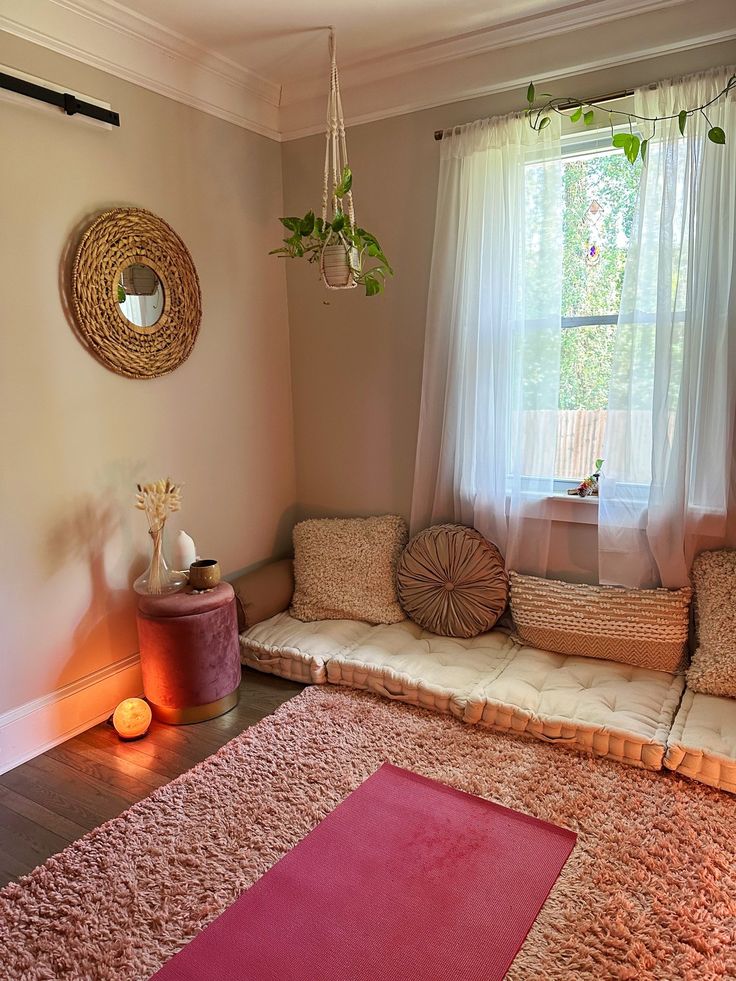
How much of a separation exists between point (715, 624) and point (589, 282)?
1400mm

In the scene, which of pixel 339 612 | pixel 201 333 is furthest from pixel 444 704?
pixel 201 333

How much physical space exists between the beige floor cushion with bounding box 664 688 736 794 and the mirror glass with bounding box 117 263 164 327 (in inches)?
96.3

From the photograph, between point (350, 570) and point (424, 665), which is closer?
point (424, 665)

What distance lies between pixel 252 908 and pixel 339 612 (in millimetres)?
1533

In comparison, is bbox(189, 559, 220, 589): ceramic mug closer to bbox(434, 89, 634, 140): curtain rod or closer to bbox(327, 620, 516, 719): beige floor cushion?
bbox(327, 620, 516, 719): beige floor cushion

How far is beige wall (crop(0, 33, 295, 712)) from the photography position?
7.68ft

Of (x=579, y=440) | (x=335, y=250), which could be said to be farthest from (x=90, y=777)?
(x=579, y=440)

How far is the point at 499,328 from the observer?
2.81 m

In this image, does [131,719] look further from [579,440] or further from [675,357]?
[675,357]

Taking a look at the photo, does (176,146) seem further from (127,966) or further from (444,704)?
(127,966)

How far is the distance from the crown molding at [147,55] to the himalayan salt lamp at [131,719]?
2.33 meters

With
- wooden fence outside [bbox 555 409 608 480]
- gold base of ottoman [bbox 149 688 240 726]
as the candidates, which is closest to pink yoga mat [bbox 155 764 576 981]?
gold base of ottoman [bbox 149 688 240 726]

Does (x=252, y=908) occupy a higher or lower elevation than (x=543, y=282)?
lower

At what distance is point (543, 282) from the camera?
8.90 feet
